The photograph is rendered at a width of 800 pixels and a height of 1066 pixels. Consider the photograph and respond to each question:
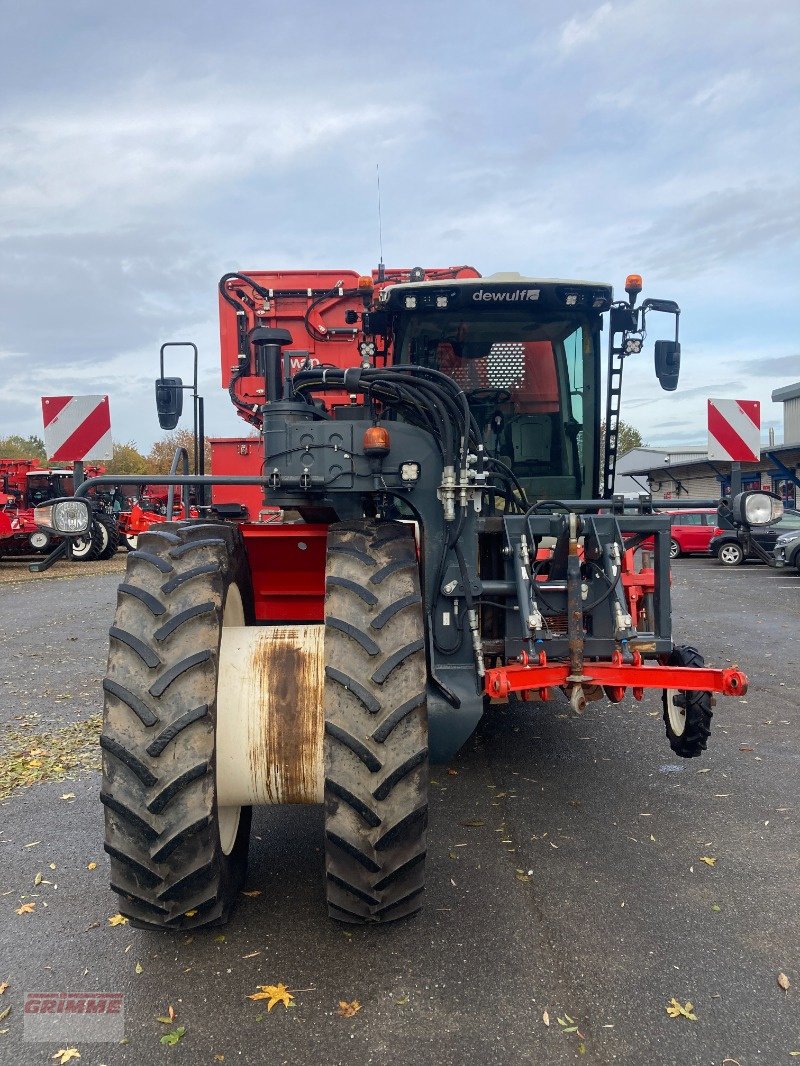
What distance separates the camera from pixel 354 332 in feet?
22.3

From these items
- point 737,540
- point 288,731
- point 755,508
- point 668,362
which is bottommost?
point 737,540

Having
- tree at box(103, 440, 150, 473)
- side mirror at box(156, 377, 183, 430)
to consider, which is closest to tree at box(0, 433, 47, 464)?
tree at box(103, 440, 150, 473)

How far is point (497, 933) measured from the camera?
3055 mm

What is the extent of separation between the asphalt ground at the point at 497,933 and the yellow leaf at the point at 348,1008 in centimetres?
1

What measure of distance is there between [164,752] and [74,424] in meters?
2.81

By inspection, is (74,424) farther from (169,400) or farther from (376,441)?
(376,441)

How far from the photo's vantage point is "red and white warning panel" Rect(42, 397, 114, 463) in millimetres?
4742

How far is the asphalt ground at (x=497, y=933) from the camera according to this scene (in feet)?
8.20

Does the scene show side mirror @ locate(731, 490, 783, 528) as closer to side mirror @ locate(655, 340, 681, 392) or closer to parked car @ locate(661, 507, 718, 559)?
→ side mirror @ locate(655, 340, 681, 392)

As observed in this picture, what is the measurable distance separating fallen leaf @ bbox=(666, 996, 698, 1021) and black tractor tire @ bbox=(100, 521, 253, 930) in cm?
155

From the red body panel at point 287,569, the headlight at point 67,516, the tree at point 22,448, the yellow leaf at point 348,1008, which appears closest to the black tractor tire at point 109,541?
the red body panel at point 287,569

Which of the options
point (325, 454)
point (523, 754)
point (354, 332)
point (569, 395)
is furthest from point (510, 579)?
point (354, 332)

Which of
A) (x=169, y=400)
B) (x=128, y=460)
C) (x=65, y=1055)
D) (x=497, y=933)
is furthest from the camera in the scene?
(x=128, y=460)

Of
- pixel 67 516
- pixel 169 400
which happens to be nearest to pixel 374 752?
pixel 67 516
